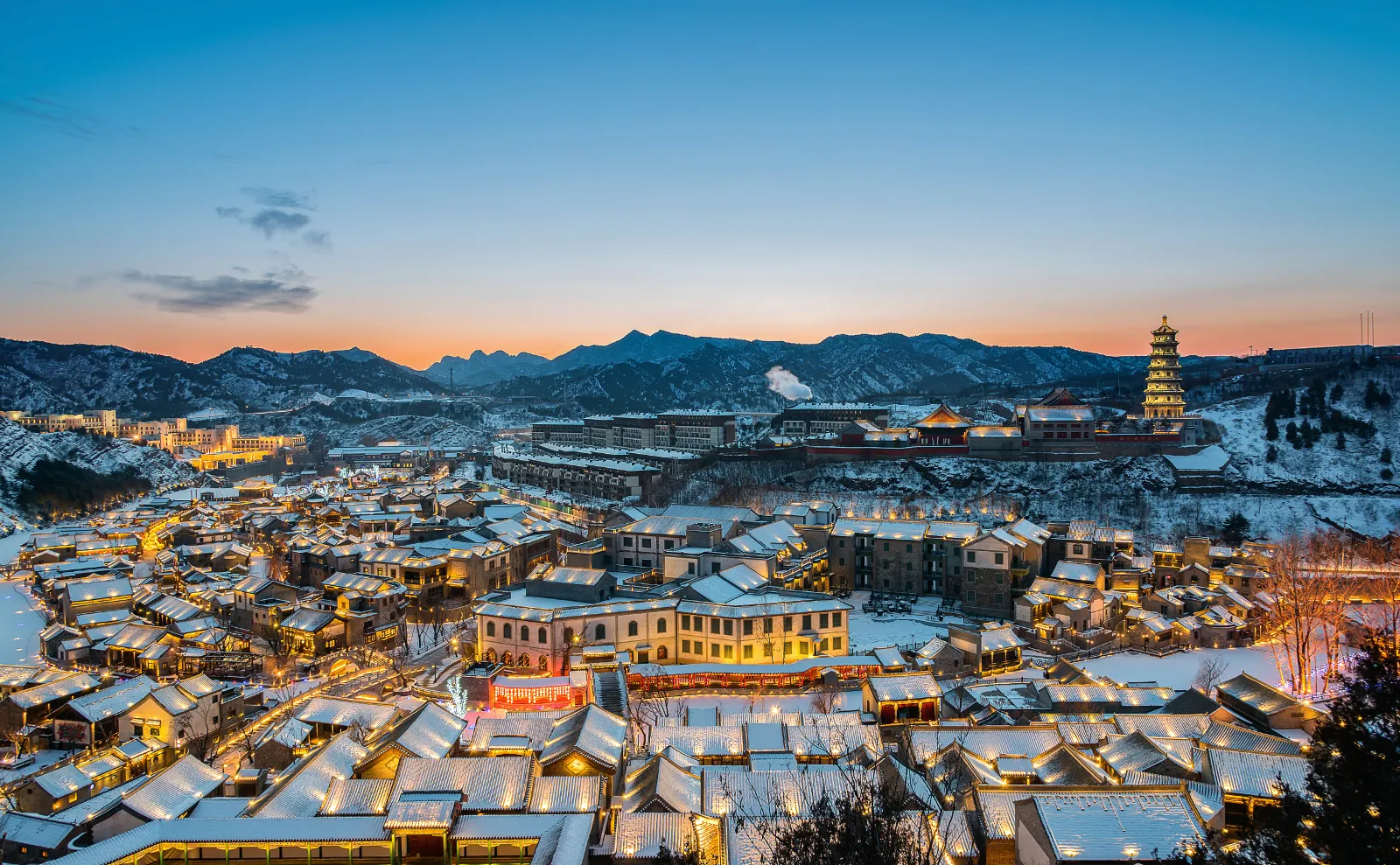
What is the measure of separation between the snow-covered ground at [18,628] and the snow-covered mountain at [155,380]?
317 feet

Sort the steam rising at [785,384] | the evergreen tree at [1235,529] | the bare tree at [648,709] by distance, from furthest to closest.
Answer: the steam rising at [785,384] < the evergreen tree at [1235,529] < the bare tree at [648,709]

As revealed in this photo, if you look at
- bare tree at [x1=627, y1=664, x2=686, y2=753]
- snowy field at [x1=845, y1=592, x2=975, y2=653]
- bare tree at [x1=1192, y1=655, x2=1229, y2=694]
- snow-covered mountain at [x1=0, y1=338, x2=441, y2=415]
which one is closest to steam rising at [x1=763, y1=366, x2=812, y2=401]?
snow-covered mountain at [x1=0, y1=338, x2=441, y2=415]

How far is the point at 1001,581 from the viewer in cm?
2730

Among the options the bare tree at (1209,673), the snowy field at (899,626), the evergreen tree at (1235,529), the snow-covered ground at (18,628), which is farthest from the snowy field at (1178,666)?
the snow-covered ground at (18,628)

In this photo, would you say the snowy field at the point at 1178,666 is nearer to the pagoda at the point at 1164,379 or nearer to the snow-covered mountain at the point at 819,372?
the pagoda at the point at 1164,379

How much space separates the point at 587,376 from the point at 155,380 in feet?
236

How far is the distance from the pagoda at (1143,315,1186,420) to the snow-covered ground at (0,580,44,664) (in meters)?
58.0

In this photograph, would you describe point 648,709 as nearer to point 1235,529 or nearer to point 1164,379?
point 1235,529

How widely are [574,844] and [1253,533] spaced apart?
38151 mm

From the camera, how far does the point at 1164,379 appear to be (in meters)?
53.7

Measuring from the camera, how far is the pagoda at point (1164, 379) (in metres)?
53.2

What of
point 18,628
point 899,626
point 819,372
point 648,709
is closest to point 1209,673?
point 899,626

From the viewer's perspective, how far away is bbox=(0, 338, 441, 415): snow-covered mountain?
118062 millimetres

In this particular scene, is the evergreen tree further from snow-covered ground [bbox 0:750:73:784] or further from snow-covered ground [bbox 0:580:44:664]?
snow-covered ground [bbox 0:580:44:664]
